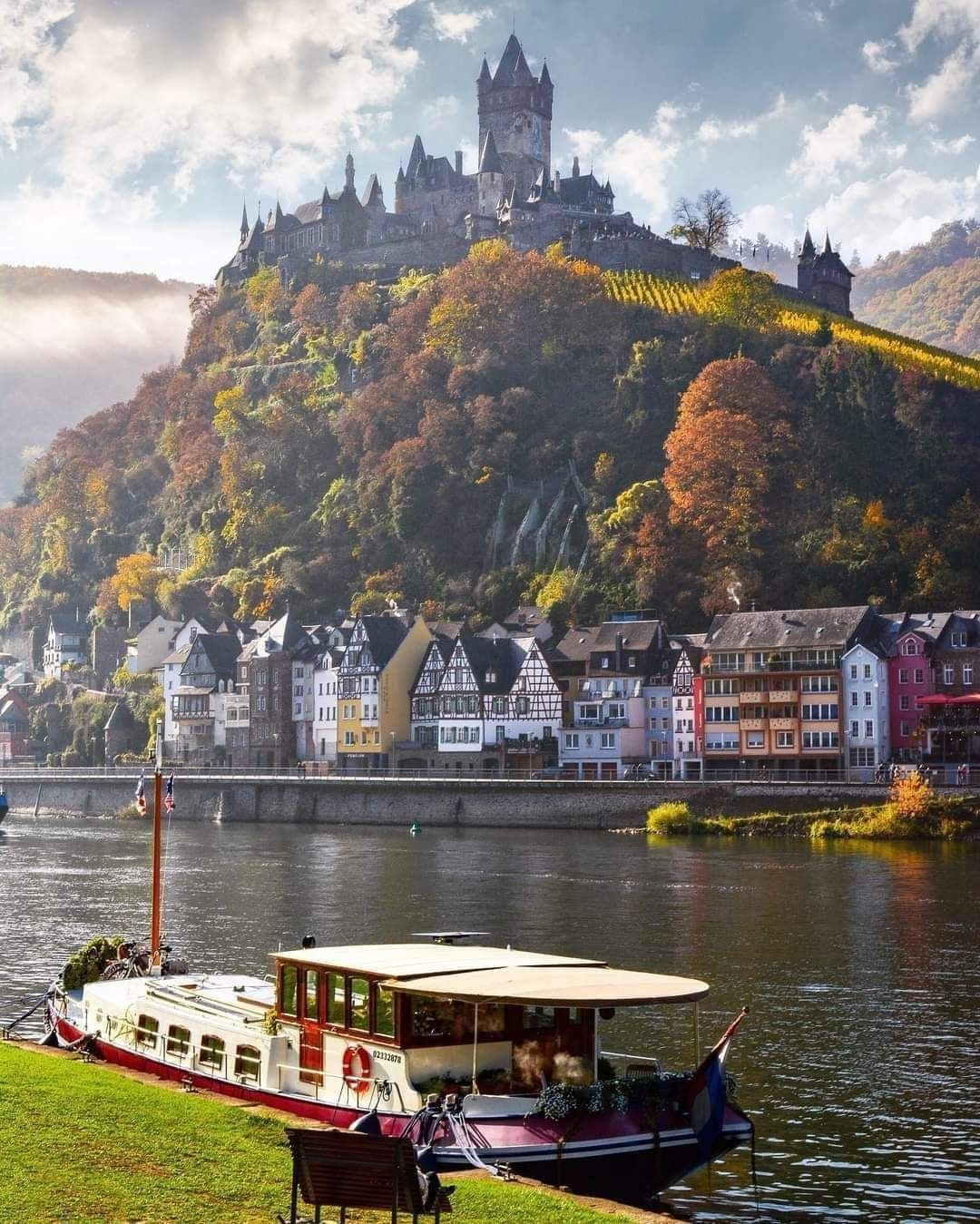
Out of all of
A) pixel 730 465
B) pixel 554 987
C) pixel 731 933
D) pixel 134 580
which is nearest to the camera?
pixel 554 987

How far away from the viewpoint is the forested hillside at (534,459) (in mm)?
124562

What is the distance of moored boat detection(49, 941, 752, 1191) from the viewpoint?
2089 centimetres

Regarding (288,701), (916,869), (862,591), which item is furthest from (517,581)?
(916,869)

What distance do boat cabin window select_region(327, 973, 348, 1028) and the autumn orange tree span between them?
98131 mm

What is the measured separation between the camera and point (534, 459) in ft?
488

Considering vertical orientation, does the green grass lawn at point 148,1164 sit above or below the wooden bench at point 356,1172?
below

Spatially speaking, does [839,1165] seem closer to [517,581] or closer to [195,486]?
[517,581]

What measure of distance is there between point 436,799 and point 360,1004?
81.5m

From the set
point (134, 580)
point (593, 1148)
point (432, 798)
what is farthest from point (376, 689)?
point (593, 1148)

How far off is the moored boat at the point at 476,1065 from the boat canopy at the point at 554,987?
0.10 ft

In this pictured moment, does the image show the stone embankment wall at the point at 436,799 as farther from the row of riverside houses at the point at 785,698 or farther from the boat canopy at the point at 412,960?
the boat canopy at the point at 412,960

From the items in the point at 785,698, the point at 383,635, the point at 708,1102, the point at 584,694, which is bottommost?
the point at 708,1102

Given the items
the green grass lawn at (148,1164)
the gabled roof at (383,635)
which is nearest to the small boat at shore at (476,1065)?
the green grass lawn at (148,1164)

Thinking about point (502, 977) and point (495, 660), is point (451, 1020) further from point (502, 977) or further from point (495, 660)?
point (495, 660)
